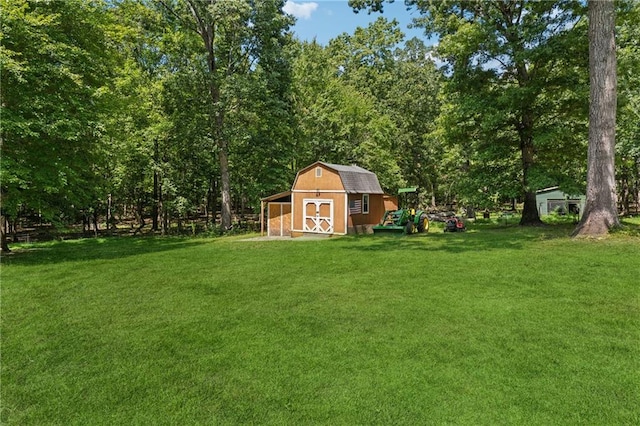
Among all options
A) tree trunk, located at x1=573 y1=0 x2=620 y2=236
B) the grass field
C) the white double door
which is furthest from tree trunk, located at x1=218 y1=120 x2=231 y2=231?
tree trunk, located at x1=573 y1=0 x2=620 y2=236

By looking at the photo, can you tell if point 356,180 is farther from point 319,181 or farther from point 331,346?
point 331,346

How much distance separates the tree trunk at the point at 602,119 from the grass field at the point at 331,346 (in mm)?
4171

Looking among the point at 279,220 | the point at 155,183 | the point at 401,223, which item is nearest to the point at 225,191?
the point at 279,220

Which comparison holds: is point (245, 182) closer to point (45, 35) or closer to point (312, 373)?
point (45, 35)

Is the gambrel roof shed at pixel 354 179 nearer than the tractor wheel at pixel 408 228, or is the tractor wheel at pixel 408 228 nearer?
the tractor wheel at pixel 408 228

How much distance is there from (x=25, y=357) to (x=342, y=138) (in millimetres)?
27976

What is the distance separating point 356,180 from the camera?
2138 centimetres

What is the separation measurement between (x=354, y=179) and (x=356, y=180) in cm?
21

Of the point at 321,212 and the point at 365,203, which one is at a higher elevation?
the point at 365,203

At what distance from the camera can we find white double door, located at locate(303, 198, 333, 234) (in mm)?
20406

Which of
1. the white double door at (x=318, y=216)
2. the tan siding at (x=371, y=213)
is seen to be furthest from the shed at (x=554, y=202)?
the white double door at (x=318, y=216)

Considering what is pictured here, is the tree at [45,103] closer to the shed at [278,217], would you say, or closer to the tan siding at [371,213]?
the shed at [278,217]

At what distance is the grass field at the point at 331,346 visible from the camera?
3395 mm

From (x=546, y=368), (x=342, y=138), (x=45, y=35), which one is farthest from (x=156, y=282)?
(x=342, y=138)
